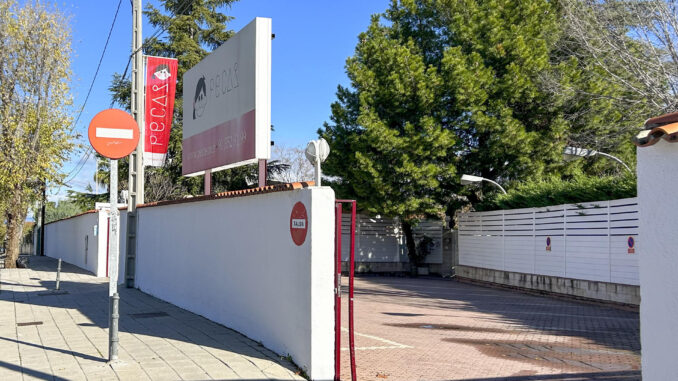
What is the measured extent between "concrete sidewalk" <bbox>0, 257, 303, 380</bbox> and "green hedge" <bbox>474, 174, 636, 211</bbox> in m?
11.6

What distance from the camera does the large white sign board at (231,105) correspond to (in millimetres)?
10953

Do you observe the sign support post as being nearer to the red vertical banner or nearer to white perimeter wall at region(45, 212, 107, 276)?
the red vertical banner

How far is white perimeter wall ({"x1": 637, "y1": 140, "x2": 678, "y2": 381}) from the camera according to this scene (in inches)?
173

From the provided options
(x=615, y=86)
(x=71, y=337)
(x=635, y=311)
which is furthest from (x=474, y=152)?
(x=71, y=337)

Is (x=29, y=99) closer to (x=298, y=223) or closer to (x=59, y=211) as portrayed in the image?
(x=298, y=223)

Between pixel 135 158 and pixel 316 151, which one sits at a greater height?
pixel 135 158

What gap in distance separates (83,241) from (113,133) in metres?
20.5

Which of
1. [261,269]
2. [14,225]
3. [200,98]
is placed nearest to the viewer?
[261,269]

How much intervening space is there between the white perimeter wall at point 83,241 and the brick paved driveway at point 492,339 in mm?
11294

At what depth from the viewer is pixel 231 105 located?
1204 centimetres

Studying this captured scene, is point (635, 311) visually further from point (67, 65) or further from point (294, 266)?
point (67, 65)

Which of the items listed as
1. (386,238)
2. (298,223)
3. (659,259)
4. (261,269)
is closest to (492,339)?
(261,269)

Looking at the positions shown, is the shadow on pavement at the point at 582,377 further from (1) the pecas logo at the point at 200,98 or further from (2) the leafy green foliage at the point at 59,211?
(2) the leafy green foliage at the point at 59,211

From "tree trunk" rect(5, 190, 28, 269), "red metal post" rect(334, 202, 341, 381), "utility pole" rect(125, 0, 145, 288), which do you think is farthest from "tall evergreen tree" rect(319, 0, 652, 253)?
"red metal post" rect(334, 202, 341, 381)
